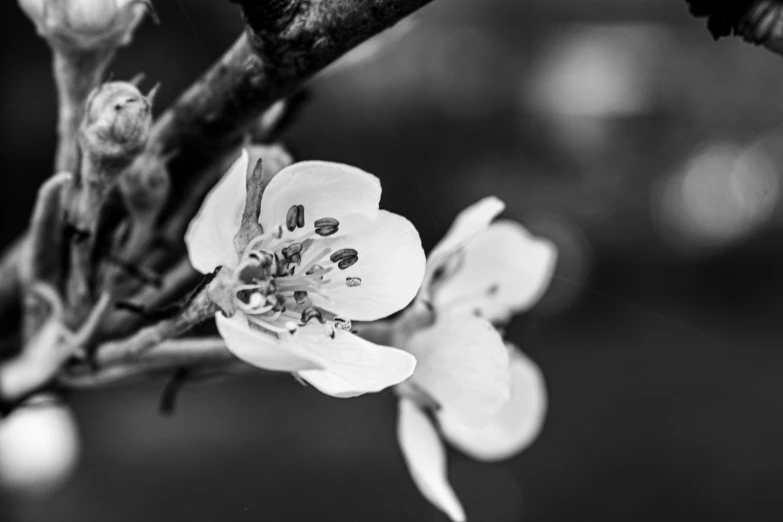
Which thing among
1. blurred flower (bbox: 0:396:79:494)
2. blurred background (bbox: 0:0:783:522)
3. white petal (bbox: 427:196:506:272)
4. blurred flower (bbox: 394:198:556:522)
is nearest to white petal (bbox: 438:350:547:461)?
blurred flower (bbox: 394:198:556:522)

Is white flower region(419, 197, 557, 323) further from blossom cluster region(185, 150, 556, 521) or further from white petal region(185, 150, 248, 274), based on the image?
white petal region(185, 150, 248, 274)

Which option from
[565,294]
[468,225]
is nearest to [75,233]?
[468,225]

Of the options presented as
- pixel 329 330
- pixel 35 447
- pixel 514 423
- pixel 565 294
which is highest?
pixel 329 330

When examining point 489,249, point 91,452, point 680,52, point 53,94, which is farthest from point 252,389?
point 489,249

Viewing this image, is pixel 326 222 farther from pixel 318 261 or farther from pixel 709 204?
pixel 709 204

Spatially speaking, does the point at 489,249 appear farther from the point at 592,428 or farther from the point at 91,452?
the point at 592,428

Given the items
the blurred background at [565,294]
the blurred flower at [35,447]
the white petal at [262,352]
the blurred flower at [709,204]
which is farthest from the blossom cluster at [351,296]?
the blurred flower at [709,204]

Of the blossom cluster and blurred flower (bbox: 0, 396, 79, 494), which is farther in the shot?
blurred flower (bbox: 0, 396, 79, 494)
